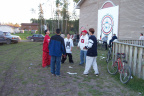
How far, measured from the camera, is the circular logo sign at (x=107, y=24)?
1924cm

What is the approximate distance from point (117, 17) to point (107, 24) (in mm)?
1955

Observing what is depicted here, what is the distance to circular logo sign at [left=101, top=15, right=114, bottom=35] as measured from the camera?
19237mm

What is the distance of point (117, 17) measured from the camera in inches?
714

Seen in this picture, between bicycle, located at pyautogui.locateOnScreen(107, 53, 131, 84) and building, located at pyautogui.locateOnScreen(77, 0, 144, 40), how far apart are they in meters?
11.1

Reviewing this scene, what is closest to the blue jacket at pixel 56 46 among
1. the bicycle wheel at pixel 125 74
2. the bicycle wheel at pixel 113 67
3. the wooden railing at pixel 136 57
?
the bicycle wheel at pixel 113 67

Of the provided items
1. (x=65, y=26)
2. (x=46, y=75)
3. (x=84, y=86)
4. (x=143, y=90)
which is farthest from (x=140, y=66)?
(x=65, y=26)

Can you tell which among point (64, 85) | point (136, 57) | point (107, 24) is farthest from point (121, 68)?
point (107, 24)

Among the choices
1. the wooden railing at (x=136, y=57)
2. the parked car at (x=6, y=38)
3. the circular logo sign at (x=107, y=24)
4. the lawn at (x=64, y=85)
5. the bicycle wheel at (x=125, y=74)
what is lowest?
the lawn at (x=64, y=85)

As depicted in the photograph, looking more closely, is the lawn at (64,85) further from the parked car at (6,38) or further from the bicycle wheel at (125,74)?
the parked car at (6,38)

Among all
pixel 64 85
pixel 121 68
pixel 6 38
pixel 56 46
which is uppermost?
pixel 6 38

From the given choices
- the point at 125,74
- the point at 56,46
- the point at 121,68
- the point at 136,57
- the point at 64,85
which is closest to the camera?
the point at 64,85

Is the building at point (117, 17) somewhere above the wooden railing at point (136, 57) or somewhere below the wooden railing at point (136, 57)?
above

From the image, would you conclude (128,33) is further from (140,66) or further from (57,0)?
(57,0)

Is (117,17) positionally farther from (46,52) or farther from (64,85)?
(64,85)
